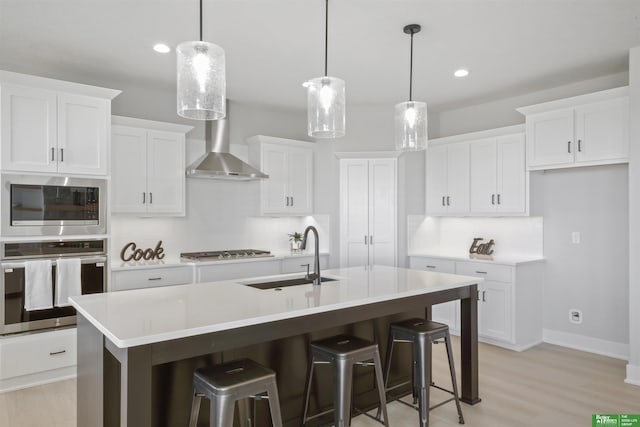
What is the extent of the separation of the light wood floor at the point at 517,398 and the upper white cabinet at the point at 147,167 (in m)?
1.73

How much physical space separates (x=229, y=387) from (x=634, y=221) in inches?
139

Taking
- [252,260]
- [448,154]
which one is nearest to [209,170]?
[252,260]

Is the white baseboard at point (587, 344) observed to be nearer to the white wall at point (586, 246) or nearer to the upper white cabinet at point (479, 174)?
the white wall at point (586, 246)

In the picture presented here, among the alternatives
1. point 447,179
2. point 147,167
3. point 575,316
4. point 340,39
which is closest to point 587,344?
point 575,316

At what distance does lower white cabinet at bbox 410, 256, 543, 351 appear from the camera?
14.6 ft

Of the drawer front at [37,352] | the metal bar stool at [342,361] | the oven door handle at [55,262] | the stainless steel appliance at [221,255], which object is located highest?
the oven door handle at [55,262]

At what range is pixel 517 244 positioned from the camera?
5.04m

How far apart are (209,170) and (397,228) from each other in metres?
2.42

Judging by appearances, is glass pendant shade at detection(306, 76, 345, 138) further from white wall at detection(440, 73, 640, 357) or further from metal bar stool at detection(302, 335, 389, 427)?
white wall at detection(440, 73, 640, 357)

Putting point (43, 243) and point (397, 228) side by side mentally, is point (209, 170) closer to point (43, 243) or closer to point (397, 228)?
point (43, 243)

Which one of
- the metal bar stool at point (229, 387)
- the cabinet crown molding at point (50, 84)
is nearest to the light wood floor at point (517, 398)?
the metal bar stool at point (229, 387)

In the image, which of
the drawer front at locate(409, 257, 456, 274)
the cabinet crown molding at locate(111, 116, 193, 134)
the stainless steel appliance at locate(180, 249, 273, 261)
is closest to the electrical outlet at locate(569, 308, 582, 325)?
the drawer front at locate(409, 257, 456, 274)

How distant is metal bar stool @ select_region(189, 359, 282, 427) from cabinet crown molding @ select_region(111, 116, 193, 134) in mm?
3045

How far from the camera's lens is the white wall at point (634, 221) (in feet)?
11.6
